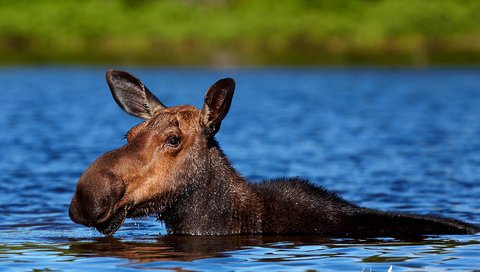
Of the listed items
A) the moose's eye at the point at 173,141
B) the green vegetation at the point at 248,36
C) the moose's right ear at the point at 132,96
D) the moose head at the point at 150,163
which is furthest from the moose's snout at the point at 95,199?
the green vegetation at the point at 248,36

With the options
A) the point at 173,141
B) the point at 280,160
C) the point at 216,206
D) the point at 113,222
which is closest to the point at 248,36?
the point at 280,160

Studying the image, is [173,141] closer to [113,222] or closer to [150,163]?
[150,163]

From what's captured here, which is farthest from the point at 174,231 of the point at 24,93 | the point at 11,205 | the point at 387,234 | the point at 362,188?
the point at 24,93

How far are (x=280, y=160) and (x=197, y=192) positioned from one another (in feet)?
39.8

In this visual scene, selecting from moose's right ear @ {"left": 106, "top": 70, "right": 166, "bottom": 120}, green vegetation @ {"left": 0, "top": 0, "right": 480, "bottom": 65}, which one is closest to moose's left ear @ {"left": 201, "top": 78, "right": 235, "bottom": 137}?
moose's right ear @ {"left": 106, "top": 70, "right": 166, "bottom": 120}

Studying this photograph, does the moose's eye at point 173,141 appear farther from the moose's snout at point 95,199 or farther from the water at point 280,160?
the water at point 280,160

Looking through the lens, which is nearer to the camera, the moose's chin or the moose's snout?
the moose's snout

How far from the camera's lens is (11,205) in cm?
1712

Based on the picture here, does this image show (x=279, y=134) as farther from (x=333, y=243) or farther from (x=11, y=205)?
(x=333, y=243)

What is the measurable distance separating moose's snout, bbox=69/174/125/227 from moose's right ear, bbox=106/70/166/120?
1.48 meters

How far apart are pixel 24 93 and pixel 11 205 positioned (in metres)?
33.4

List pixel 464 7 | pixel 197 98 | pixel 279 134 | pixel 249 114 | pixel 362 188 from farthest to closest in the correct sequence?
pixel 464 7 → pixel 197 98 → pixel 249 114 → pixel 279 134 → pixel 362 188

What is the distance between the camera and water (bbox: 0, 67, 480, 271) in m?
12.0

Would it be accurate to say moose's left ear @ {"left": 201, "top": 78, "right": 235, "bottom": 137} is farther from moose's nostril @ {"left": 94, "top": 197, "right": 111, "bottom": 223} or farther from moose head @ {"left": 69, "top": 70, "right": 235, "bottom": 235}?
moose's nostril @ {"left": 94, "top": 197, "right": 111, "bottom": 223}
